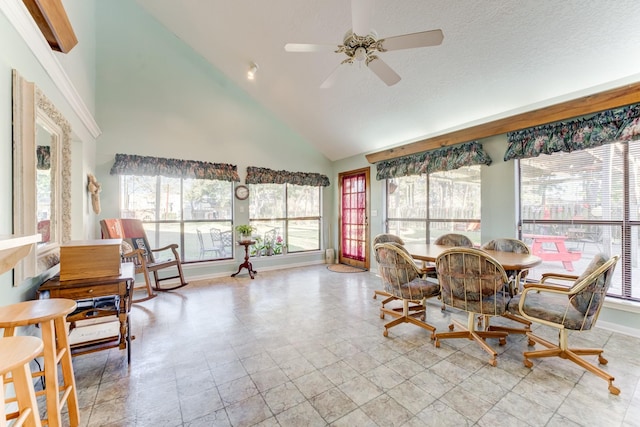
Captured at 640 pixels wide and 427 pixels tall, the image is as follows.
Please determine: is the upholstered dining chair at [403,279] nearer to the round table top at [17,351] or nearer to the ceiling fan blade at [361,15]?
the ceiling fan blade at [361,15]

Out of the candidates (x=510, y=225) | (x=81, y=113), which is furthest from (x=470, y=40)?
(x=81, y=113)

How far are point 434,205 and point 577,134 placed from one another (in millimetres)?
2040

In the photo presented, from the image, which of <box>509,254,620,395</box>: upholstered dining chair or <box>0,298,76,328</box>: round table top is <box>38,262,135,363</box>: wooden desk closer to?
<box>0,298,76,328</box>: round table top

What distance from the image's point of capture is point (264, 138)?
5742 mm

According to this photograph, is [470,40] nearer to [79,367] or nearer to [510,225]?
[510,225]

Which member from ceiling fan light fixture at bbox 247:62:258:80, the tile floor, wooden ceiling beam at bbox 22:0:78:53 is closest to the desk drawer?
the tile floor

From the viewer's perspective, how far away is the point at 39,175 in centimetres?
214

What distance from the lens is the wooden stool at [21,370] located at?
0.87 m

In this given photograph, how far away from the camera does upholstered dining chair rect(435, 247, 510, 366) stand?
7.35 feet

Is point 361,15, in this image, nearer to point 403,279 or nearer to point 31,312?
point 403,279

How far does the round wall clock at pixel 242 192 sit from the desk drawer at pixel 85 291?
11.0ft

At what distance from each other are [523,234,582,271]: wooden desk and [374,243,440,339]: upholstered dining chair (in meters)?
1.71

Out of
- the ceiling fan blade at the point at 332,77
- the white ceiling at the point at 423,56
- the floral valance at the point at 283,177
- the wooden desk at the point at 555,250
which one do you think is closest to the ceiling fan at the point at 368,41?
the ceiling fan blade at the point at 332,77

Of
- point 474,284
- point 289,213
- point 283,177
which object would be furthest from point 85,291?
point 289,213
